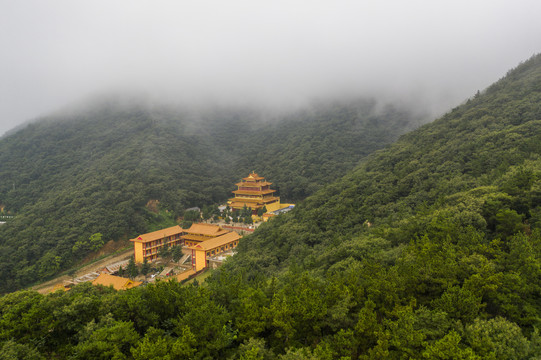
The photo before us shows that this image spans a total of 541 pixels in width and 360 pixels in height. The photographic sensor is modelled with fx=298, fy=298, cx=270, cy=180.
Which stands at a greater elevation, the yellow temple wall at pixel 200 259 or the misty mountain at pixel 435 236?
the misty mountain at pixel 435 236

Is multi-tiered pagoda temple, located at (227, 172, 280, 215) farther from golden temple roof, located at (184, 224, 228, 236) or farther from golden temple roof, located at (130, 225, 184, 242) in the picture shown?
golden temple roof, located at (130, 225, 184, 242)

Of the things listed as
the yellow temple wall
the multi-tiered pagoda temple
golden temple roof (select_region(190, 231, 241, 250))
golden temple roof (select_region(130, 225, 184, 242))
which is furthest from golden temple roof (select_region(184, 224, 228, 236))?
the multi-tiered pagoda temple

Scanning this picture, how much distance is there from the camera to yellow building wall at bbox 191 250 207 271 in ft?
83.3

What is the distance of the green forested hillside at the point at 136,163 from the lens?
29547mm

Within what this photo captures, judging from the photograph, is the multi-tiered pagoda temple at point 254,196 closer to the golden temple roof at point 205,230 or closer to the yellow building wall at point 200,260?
the golden temple roof at point 205,230

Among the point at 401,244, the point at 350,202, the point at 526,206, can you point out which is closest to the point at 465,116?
the point at 350,202

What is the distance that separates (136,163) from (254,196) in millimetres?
18015

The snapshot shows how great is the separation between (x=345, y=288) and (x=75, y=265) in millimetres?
28795

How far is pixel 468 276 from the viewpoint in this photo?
324 inches

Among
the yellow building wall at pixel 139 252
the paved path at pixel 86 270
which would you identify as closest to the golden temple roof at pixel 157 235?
the yellow building wall at pixel 139 252

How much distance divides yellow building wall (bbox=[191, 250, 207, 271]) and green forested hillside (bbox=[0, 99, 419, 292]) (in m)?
10.8

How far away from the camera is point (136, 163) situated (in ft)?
142

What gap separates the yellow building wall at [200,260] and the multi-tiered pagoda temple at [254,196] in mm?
14251

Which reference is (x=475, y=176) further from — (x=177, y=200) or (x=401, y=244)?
(x=177, y=200)
